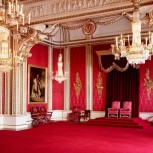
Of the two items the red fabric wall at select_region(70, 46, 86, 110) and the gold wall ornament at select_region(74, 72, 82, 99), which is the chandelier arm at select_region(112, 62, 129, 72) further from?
the gold wall ornament at select_region(74, 72, 82, 99)

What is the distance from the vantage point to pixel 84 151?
6070 millimetres

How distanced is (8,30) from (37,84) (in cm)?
595

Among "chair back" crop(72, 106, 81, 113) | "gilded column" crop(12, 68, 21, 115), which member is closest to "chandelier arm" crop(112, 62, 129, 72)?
"chair back" crop(72, 106, 81, 113)

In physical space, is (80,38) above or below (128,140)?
above

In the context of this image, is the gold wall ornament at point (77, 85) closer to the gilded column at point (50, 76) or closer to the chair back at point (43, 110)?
the gilded column at point (50, 76)

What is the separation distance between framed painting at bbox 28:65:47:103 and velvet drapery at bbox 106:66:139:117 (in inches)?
115

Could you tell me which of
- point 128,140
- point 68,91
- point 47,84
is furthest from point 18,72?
point 128,140

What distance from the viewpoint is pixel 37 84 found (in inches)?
485

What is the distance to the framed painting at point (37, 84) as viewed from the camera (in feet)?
39.1

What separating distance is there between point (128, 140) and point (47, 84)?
6.38 meters

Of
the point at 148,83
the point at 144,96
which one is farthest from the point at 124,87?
the point at 148,83

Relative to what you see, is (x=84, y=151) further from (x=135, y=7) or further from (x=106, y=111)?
(x=106, y=111)

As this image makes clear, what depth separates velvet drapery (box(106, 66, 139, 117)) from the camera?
12.2 meters

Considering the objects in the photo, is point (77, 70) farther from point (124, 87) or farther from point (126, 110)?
point (126, 110)
